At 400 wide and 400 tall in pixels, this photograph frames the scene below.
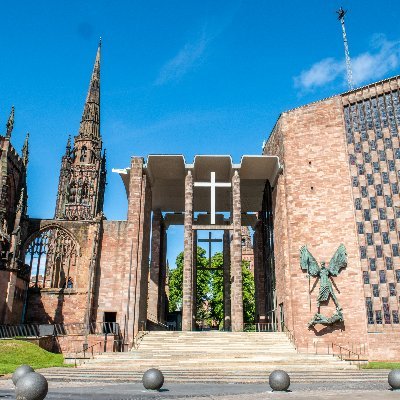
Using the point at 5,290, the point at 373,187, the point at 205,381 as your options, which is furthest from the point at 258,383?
the point at 373,187

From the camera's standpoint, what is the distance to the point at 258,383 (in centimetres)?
1398

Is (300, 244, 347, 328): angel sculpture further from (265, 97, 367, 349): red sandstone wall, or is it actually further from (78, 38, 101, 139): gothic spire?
(78, 38, 101, 139): gothic spire

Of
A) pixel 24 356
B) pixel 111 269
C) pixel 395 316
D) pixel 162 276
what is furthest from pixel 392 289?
pixel 24 356

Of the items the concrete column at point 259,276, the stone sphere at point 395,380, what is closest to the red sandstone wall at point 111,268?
the concrete column at point 259,276

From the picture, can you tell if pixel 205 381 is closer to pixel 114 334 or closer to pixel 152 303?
pixel 114 334

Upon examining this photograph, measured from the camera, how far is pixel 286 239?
29375 millimetres

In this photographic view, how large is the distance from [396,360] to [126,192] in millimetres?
24877

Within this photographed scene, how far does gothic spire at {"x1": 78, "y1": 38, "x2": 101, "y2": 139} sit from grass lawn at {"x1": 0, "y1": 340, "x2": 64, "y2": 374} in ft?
172

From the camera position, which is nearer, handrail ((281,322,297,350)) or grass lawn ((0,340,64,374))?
grass lawn ((0,340,64,374))

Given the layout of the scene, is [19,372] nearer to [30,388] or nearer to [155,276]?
[30,388]

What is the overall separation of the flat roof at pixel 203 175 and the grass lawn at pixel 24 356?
15.8 m

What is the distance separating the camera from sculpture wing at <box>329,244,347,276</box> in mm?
27109

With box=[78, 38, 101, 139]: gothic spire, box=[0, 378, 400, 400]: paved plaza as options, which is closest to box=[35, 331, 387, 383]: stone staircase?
box=[0, 378, 400, 400]: paved plaza

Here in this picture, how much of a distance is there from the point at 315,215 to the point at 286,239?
8.71ft
